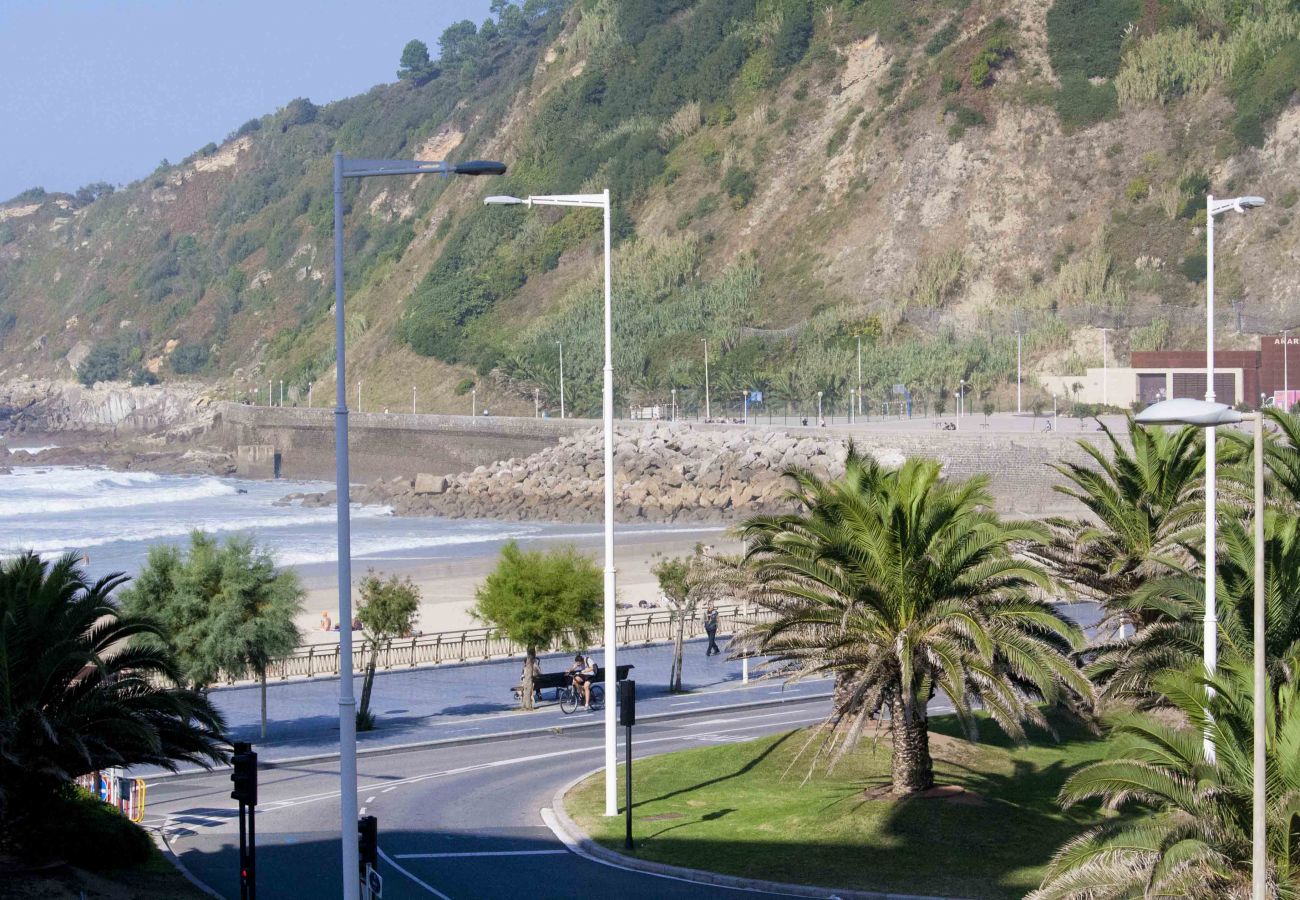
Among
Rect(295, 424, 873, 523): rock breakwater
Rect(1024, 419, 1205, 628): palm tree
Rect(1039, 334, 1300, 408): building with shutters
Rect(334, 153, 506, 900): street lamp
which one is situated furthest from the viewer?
Rect(1039, 334, 1300, 408): building with shutters

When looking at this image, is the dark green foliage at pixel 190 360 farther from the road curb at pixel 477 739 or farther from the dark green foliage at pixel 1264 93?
the road curb at pixel 477 739

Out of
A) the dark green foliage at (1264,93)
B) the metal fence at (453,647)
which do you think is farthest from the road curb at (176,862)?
the dark green foliage at (1264,93)

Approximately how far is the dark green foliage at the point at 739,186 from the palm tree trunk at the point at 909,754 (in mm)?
114495

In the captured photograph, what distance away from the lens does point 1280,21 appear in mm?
120500

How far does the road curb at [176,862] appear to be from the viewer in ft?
57.4

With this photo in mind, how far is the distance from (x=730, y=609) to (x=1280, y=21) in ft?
306

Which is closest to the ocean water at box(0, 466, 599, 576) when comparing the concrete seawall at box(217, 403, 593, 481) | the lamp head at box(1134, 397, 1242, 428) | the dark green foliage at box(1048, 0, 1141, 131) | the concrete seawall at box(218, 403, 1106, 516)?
the concrete seawall at box(217, 403, 593, 481)

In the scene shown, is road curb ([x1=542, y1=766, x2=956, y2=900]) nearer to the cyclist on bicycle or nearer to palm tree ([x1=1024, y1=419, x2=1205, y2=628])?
palm tree ([x1=1024, y1=419, x2=1205, y2=628])

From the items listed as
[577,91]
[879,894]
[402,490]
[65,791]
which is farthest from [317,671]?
[577,91]

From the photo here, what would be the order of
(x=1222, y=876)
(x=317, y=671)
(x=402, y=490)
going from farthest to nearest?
1. (x=402, y=490)
2. (x=317, y=671)
3. (x=1222, y=876)

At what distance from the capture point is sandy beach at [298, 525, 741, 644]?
5006cm

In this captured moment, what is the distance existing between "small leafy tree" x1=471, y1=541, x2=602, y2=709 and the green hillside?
73601 mm

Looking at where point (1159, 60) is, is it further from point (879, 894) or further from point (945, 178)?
point (879, 894)

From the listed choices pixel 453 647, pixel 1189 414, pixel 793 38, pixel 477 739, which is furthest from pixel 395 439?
pixel 1189 414
